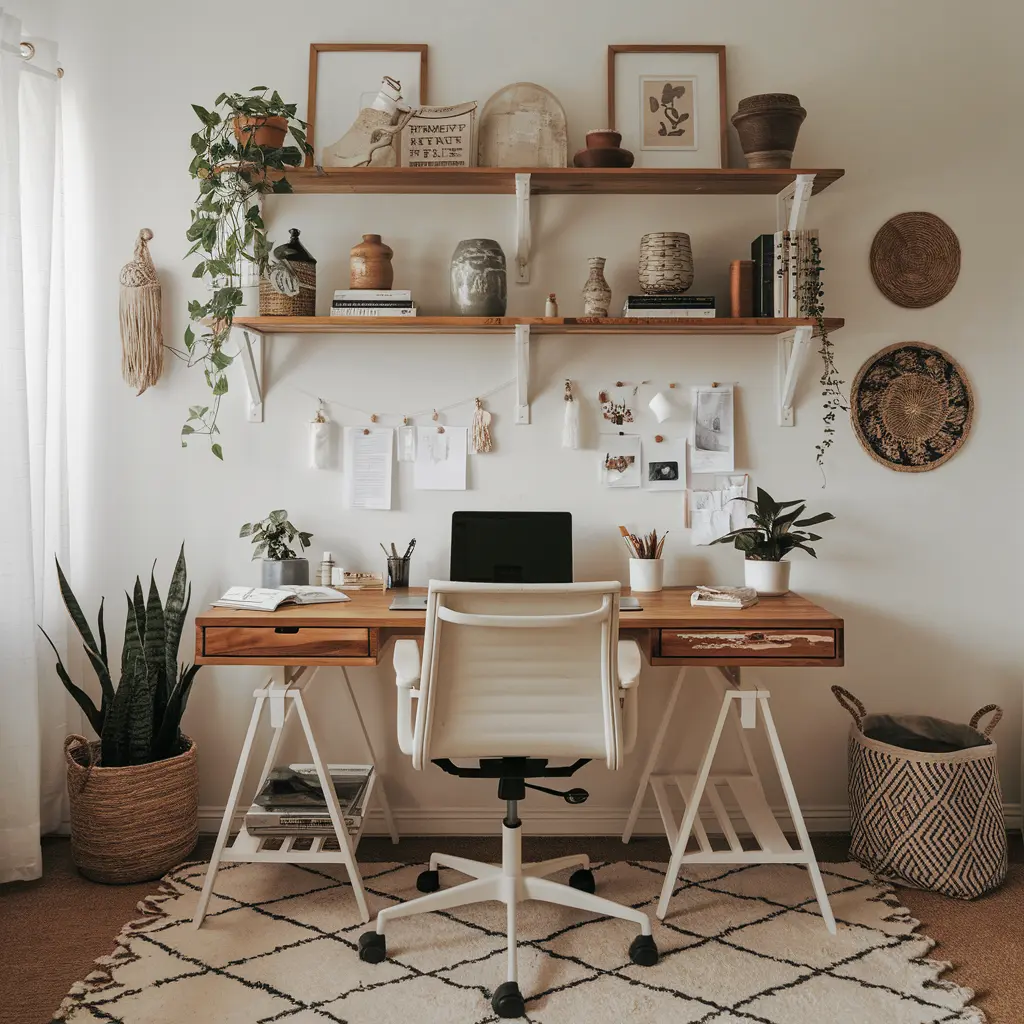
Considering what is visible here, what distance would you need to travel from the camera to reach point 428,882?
246 centimetres

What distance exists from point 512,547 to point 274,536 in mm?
Result: 704

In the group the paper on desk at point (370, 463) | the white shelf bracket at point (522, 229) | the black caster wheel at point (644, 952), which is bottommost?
the black caster wheel at point (644, 952)

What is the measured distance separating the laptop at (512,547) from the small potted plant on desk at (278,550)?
449 mm

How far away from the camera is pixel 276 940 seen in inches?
87.7

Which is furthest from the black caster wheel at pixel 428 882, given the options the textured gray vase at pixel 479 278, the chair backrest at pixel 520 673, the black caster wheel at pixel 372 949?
the textured gray vase at pixel 479 278

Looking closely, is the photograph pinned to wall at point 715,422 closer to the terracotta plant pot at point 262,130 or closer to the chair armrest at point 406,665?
the chair armrest at point 406,665

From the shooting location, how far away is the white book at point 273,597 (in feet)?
7.77

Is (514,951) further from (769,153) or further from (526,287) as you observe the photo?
(769,153)

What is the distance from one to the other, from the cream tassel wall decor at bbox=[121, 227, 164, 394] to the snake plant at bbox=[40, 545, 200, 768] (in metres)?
0.58

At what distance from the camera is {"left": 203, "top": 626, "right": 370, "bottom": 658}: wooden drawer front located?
91.4 inches

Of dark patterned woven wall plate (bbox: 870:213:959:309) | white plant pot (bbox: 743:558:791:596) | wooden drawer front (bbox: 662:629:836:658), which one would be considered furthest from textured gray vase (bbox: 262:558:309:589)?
dark patterned woven wall plate (bbox: 870:213:959:309)

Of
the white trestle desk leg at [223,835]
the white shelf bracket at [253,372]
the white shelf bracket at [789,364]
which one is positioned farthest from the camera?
the white shelf bracket at [253,372]

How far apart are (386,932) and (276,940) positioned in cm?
26

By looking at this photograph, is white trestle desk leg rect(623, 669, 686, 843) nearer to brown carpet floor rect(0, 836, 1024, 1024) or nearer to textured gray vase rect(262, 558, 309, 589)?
brown carpet floor rect(0, 836, 1024, 1024)
